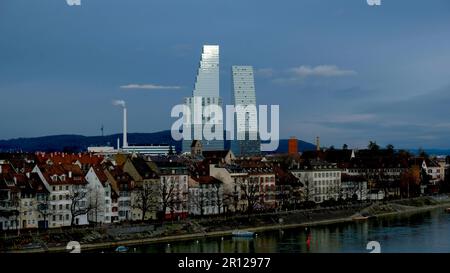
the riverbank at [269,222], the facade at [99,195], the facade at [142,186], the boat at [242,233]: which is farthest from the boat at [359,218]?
the facade at [99,195]

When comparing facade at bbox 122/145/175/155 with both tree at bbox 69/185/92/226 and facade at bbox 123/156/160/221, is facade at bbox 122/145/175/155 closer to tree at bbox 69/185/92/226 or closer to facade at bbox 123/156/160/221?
tree at bbox 69/185/92/226

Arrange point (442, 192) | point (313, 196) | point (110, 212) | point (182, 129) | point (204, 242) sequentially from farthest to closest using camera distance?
point (442, 192), point (313, 196), point (110, 212), point (204, 242), point (182, 129)

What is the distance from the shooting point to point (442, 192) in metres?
20.5

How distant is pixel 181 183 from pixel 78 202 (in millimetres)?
3165

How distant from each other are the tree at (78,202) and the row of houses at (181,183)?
0.02 metres

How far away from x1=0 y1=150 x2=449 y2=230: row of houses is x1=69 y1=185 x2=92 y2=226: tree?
2 cm

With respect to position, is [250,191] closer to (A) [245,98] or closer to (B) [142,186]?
(B) [142,186]

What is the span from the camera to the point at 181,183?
14.7 meters

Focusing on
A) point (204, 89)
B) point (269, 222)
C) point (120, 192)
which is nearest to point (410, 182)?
point (269, 222)

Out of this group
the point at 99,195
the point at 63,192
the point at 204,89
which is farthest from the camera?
the point at 99,195

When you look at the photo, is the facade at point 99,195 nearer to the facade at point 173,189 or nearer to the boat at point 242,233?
the facade at point 173,189
